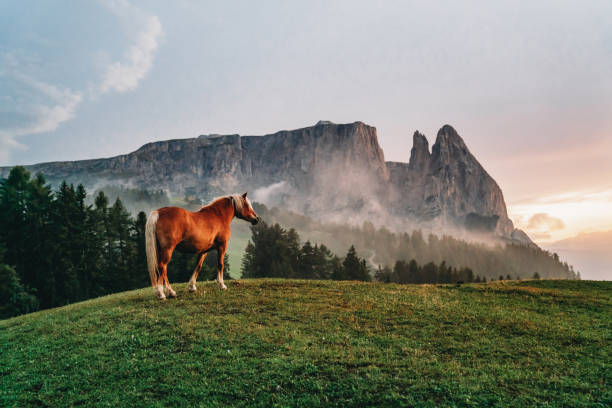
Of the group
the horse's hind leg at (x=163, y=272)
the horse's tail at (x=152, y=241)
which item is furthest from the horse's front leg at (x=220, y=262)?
the horse's tail at (x=152, y=241)

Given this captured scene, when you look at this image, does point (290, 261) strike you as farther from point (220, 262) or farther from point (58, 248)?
point (220, 262)

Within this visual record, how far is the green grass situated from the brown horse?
1590 millimetres

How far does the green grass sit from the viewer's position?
680 centimetres

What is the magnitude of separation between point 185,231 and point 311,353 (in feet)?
25.7

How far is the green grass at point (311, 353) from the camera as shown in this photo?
22.3 ft

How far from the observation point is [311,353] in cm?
852

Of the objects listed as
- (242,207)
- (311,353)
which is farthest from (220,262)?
(311,353)

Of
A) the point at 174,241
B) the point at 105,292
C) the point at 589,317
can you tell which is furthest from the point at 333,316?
the point at 105,292

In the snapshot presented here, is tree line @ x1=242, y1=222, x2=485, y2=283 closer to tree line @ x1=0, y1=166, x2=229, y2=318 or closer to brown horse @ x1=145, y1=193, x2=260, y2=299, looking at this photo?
tree line @ x1=0, y1=166, x2=229, y2=318

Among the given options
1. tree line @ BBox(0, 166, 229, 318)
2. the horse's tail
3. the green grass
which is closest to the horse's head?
the green grass

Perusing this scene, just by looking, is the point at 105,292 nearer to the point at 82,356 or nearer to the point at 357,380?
the point at 82,356

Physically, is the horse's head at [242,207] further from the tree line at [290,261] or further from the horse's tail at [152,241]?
the tree line at [290,261]

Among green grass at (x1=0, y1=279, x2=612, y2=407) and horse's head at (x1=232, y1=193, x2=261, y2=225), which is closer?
green grass at (x1=0, y1=279, x2=612, y2=407)

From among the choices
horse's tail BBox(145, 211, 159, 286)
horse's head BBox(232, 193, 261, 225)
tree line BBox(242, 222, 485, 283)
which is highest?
horse's head BBox(232, 193, 261, 225)
